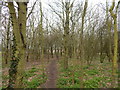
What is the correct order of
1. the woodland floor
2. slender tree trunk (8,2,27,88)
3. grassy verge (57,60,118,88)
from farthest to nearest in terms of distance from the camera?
the woodland floor → grassy verge (57,60,118,88) → slender tree trunk (8,2,27,88)

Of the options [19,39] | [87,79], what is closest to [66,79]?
[87,79]

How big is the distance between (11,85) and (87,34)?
9.21m

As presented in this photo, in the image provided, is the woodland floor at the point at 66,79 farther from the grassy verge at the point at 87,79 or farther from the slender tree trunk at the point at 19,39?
the slender tree trunk at the point at 19,39

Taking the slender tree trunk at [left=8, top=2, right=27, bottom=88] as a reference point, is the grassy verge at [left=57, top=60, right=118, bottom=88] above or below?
below

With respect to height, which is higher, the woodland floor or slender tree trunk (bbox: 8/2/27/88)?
slender tree trunk (bbox: 8/2/27/88)

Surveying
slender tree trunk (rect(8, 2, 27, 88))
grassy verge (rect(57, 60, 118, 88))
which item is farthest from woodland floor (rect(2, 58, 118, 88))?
slender tree trunk (rect(8, 2, 27, 88))

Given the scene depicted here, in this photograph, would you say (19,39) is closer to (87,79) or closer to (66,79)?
(66,79)

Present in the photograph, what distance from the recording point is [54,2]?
10820 mm

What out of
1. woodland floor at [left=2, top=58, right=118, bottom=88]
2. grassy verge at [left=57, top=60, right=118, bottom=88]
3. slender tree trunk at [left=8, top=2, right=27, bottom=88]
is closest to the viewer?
slender tree trunk at [left=8, top=2, right=27, bottom=88]

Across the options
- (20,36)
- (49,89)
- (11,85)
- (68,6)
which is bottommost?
(49,89)

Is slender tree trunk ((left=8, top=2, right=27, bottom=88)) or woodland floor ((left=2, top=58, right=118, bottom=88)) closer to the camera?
slender tree trunk ((left=8, top=2, right=27, bottom=88))

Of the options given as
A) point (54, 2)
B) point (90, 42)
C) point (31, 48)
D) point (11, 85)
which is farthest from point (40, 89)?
point (31, 48)

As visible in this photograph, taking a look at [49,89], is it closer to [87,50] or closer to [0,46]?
[87,50]

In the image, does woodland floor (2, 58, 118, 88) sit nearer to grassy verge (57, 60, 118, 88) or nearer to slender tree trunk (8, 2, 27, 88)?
grassy verge (57, 60, 118, 88)
